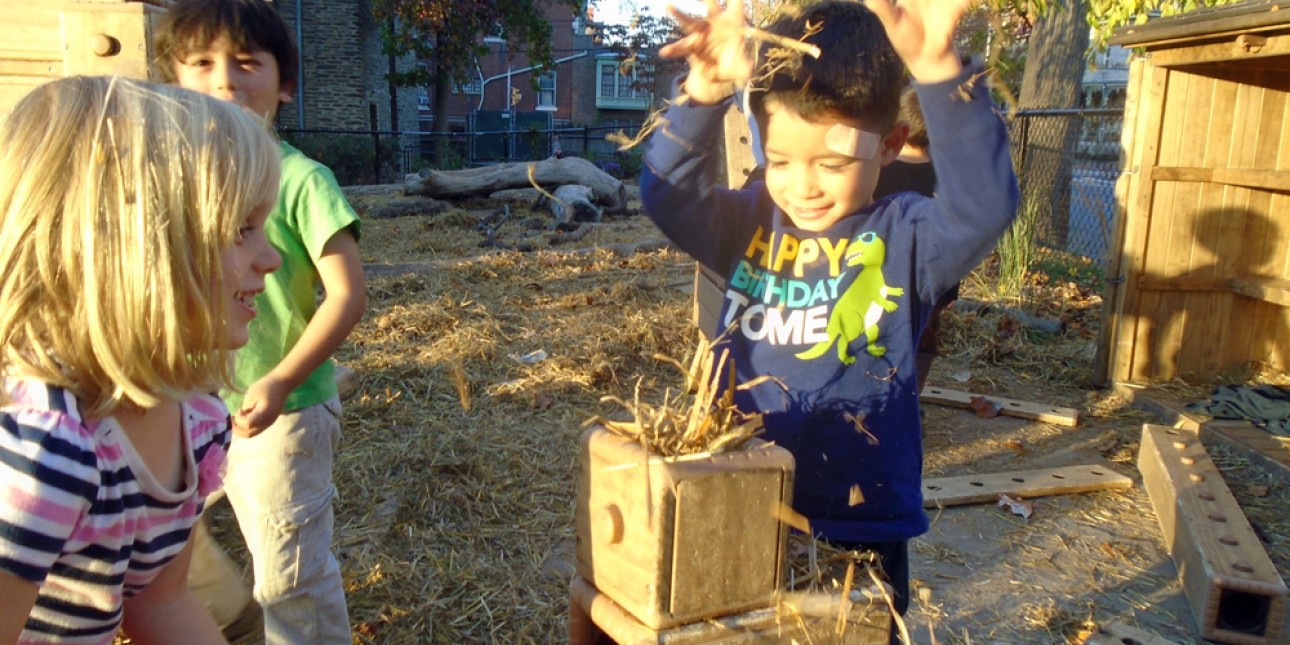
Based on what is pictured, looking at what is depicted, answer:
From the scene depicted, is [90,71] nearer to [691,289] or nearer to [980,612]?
[980,612]

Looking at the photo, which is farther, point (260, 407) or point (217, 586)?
point (217, 586)

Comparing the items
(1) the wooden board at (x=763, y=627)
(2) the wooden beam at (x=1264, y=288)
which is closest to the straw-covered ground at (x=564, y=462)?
(1) the wooden board at (x=763, y=627)

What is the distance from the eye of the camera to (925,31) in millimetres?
1799

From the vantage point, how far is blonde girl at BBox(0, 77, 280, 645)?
1.31m

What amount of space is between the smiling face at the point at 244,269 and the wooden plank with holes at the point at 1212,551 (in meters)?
3.23

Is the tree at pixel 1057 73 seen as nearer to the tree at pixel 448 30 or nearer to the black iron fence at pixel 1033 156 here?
the black iron fence at pixel 1033 156

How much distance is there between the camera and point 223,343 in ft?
5.01

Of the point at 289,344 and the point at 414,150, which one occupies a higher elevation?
the point at 414,150

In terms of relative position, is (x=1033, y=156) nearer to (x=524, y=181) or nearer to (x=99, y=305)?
(x=524, y=181)

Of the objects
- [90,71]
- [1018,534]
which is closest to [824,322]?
[1018,534]

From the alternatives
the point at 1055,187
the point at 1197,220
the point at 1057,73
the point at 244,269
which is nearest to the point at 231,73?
the point at 244,269

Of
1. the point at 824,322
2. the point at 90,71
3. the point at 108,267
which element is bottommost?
the point at 824,322

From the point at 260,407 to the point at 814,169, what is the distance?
1.35 meters

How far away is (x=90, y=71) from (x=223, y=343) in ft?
8.65
